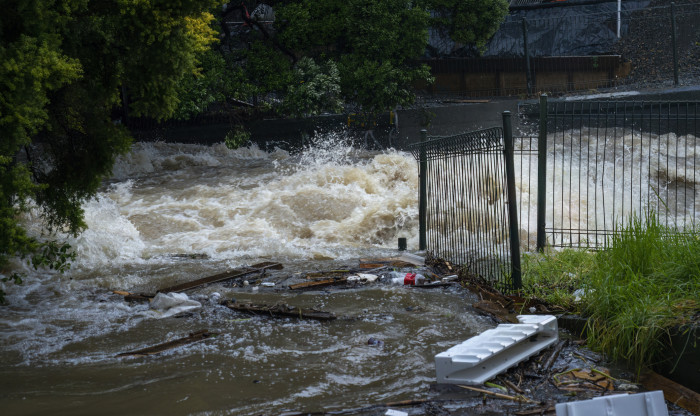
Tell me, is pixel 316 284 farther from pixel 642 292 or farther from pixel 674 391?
pixel 674 391

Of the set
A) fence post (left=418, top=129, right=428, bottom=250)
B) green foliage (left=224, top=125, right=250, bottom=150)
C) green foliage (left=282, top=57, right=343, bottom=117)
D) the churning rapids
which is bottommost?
the churning rapids

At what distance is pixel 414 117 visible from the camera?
20.9 metres

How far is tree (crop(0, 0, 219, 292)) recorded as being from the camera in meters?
6.92

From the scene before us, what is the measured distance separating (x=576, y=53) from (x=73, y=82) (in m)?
19.8

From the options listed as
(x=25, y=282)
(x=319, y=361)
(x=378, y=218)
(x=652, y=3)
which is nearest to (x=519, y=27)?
(x=652, y=3)

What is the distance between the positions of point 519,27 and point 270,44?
9412mm

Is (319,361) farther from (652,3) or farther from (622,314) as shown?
(652,3)

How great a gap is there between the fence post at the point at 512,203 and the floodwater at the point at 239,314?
60cm

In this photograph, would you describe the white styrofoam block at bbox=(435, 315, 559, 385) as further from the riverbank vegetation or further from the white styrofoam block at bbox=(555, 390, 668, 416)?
the white styrofoam block at bbox=(555, 390, 668, 416)

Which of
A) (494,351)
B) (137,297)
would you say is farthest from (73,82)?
(494,351)

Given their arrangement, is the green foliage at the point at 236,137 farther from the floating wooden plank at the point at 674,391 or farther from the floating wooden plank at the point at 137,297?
the floating wooden plank at the point at 674,391

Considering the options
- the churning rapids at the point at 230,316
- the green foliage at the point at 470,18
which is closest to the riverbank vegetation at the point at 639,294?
the churning rapids at the point at 230,316

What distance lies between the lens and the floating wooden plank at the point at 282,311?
22.2 ft

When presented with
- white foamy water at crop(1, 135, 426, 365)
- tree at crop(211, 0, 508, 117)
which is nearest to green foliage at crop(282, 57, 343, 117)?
tree at crop(211, 0, 508, 117)
